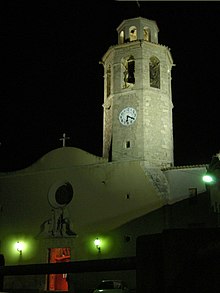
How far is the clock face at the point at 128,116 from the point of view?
22.5m

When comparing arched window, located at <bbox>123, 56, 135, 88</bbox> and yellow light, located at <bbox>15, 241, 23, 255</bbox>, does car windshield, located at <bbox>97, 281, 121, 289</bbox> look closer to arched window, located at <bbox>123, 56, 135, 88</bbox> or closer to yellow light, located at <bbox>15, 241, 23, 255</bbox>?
yellow light, located at <bbox>15, 241, 23, 255</bbox>

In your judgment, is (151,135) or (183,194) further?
(151,135)

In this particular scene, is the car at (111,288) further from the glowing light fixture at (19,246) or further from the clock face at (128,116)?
the clock face at (128,116)

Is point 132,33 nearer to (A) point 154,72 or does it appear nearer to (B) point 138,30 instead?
(B) point 138,30

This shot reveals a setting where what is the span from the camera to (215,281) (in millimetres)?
2441

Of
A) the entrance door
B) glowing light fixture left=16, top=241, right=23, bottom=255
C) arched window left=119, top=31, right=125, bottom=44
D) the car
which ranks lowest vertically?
the car

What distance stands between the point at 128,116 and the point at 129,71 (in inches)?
125

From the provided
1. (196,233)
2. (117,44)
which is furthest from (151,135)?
(196,233)

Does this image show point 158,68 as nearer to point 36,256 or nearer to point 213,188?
point 213,188

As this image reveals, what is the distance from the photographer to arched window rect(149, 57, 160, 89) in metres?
23.5

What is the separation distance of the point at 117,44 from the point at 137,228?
10.9m

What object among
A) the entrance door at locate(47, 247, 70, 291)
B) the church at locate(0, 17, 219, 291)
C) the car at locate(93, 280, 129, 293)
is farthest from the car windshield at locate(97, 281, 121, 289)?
the entrance door at locate(47, 247, 70, 291)

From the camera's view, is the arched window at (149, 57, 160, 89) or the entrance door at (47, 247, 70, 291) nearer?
the entrance door at (47, 247, 70, 291)

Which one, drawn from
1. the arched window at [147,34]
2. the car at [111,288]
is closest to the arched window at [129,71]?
the arched window at [147,34]
